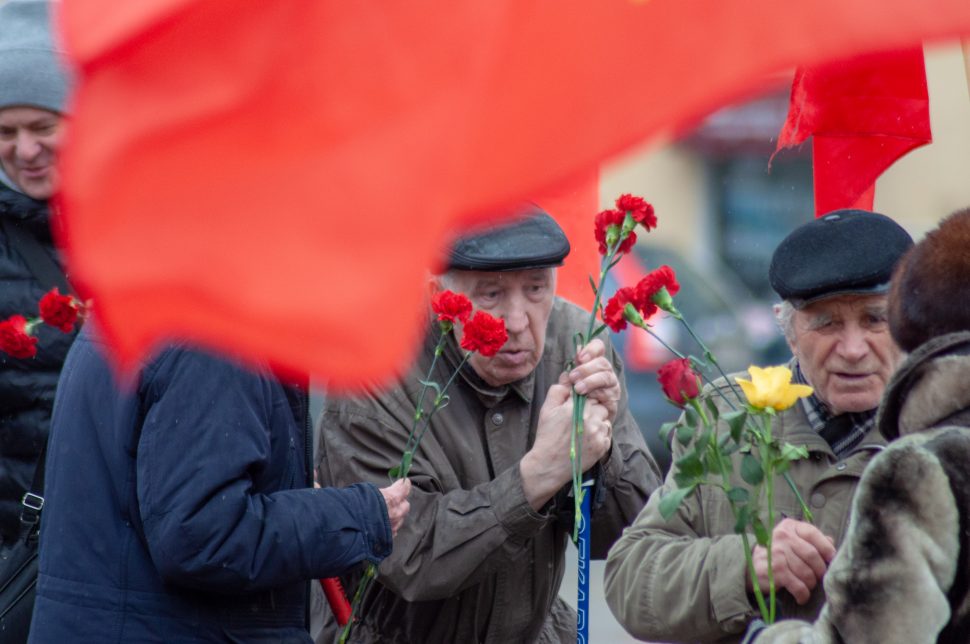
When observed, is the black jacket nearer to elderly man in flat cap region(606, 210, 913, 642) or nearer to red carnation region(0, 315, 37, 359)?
red carnation region(0, 315, 37, 359)

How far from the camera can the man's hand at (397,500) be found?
294cm

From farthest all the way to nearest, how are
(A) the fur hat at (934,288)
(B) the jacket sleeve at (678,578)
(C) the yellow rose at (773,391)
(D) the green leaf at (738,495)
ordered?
(B) the jacket sleeve at (678,578)
(D) the green leaf at (738,495)
(C) the yellow rose at (773,391)
(A) the fur hat at (934,288)

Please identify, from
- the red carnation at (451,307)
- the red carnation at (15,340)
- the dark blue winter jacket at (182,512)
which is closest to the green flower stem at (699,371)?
the red carnation at (451,307)

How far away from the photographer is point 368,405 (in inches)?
129

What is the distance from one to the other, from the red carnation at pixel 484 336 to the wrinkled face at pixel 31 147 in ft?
3.88

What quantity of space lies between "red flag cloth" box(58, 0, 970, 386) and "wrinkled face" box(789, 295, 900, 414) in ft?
5.44

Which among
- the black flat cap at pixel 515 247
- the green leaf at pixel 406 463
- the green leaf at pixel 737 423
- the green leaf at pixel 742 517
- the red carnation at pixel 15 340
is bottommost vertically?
the green leaf at pixel 406 463

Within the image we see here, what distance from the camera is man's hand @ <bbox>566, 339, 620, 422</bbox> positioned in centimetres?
310

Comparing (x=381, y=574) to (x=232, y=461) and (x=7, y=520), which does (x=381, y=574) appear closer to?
(x=232, y=461)

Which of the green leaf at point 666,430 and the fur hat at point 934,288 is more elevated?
the fur hat at point 934,288

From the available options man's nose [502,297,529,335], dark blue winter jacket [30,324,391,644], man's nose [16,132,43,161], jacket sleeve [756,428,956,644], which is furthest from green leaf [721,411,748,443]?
man's nose [16,132,43,161]

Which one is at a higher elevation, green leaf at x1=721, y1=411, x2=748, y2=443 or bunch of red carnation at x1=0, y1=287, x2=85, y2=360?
bunch of red carnation at x1=0, y1=287, x2=85, y2=360

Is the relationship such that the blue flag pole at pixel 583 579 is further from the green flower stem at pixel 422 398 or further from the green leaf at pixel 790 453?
the green leaf at pixel 790 453

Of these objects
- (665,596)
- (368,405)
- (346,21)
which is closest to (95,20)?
(346,21)
